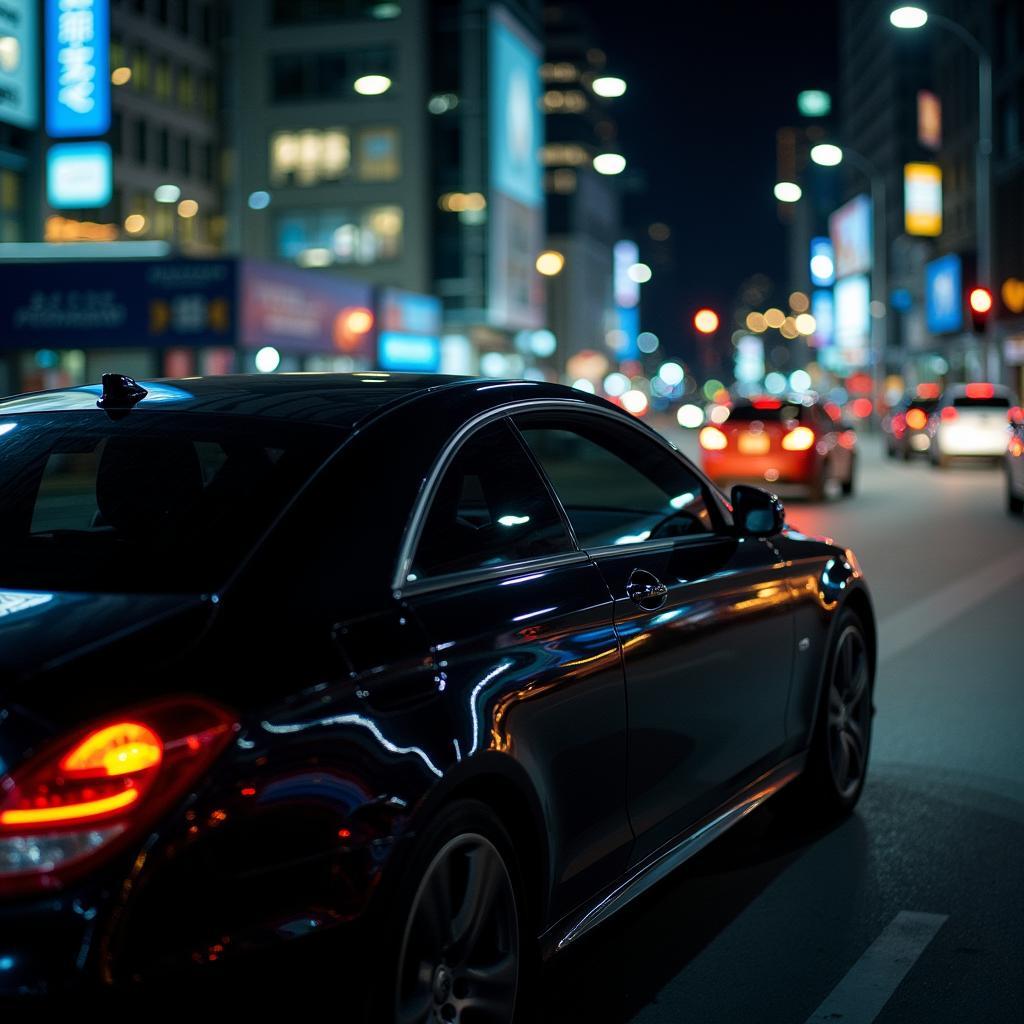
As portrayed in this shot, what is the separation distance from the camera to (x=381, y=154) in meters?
75.8

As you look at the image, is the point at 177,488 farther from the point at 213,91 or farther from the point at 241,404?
the point at 213,91

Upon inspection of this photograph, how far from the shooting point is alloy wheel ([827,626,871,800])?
579 centimetres

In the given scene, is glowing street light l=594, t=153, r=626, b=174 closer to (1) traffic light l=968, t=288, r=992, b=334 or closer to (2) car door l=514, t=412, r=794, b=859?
(1) traffic light l=968, t=288, r=992, b=334

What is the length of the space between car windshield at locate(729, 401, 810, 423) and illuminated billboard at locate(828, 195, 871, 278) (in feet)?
323

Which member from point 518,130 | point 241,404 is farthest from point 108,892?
point 518,130

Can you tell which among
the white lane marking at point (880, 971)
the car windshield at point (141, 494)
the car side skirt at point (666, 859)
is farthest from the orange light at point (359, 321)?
the car windshield at point (141, 494)

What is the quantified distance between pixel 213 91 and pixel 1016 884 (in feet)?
270

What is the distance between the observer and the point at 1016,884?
519 cm

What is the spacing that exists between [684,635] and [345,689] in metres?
1.58

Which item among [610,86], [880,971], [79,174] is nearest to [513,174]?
[79,174]

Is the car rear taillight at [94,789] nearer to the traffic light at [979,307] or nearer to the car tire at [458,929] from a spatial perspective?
the car tire at [458,929]

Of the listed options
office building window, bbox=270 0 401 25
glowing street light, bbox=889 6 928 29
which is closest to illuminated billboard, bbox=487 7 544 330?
office building window, bbox=270 0 401 25

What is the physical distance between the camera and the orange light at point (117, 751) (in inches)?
105

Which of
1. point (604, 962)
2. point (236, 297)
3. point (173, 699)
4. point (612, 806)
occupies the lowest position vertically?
point (604, 962)
